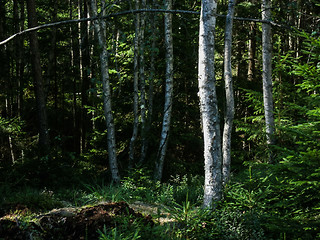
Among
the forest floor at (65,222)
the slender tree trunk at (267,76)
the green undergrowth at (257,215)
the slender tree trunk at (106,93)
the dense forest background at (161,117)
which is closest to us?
the green undergrowth at (257,215)

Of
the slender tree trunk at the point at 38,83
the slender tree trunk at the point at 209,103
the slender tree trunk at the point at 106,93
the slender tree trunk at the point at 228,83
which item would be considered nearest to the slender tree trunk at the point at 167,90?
the slender tree trunk at the point at 106,93

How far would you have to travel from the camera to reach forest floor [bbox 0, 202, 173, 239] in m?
4.20

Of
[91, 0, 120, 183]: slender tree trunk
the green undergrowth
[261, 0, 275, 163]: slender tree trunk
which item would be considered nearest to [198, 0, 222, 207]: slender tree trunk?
the green undergrowth

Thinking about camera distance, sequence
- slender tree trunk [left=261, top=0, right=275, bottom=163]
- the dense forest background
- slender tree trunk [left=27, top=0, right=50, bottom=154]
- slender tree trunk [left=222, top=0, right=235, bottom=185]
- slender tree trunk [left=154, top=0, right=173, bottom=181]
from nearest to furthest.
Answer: the dense forest background, slender tree trunk [left=222, top=0, right=235, bottom=185], slender tree trunk [left=261, top=0, right=275, bottom=163], slender tree trunk [left=27, top=0, right=50, bottom=154], slender tree trunk [left=154, top=0, right=173, bottom=181]

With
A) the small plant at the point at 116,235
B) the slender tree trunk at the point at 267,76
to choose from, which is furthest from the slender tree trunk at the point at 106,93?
the small plant at the point at 116,235

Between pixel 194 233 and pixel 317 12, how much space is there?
8596mm

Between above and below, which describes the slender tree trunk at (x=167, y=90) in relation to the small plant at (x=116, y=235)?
above

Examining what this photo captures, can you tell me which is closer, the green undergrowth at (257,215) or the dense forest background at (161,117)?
the green undergrowth at (257,215)

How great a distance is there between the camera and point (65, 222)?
4586mm

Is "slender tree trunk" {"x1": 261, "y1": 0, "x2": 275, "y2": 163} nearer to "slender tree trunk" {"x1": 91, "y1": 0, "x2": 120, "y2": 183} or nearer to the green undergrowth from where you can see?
the green undergrowth

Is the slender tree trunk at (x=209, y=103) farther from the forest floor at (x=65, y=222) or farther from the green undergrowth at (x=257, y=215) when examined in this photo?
the forest floor at (x=65, y=222)

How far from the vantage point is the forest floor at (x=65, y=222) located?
420cm

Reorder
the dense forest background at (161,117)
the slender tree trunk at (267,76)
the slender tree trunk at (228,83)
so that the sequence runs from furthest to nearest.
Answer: the slender tree trunk at (267,76), the slender tree trunk at (228,83), the dense forest background at (161,117)

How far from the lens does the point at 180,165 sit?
11727 millimetres
